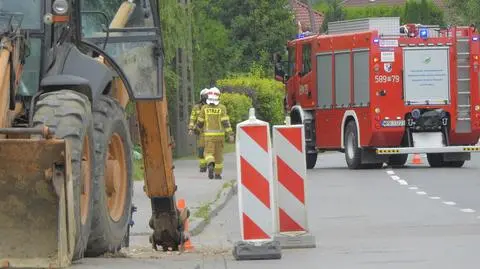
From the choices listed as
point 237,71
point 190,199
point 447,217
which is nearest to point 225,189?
point 190,199

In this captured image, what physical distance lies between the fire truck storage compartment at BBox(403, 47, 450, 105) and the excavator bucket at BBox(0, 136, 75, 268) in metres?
20.6

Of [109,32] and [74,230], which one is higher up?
[109,32]

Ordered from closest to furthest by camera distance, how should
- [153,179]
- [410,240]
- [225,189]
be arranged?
[153,179]
[410,240]
[225,189]

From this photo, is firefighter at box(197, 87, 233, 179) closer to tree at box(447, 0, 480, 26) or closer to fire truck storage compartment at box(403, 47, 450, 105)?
fire truck storage compartment at box(403, 47, 450, 105)

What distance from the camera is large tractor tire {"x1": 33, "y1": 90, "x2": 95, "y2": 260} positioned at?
856 cm

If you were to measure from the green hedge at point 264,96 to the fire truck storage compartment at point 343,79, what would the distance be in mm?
13900

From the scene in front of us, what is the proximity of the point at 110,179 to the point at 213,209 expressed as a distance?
28.0 feet

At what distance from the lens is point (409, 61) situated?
28453 mm

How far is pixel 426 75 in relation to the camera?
93.7 feet

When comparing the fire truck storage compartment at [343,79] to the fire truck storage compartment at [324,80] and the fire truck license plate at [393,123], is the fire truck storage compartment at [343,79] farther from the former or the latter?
the fire truck license plate at [393,123]

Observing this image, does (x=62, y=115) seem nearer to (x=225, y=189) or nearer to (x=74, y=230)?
(x=74, y=230)

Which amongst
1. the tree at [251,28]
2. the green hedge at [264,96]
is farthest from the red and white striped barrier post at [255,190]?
the tree at [251,28]

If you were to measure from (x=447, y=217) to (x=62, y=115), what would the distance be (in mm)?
8658

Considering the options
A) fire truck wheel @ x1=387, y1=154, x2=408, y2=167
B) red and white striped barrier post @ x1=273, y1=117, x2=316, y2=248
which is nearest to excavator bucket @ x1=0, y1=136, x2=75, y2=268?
red and white striped barrier post @ x1=273, y1=117, x2=316, y2=248
